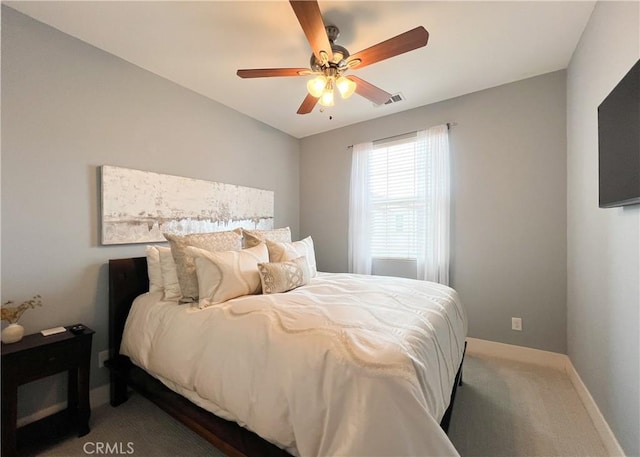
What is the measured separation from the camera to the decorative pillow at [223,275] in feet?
5.66

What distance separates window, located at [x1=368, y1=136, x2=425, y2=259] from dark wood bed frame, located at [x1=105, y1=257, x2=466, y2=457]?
1621 mm

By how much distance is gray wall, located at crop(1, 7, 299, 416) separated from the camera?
169 cm

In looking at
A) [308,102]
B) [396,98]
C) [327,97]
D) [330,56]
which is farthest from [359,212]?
[330,56]

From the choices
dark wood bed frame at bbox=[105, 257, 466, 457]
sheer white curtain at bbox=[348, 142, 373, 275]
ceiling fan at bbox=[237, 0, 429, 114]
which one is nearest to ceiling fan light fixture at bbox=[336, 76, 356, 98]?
ceiling fan at bbox=[237, 0, 429, 114]

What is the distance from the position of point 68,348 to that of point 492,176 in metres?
3.73

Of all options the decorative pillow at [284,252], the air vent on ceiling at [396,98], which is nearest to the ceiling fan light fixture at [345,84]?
the air vent on ceiling at [396,98]

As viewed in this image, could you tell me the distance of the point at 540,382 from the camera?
223 centimetres

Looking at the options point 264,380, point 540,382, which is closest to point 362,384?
point 264,380

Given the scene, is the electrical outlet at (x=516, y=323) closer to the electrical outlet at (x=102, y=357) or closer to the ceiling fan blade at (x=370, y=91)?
the ceiling fan blade at (x=370, y=91)

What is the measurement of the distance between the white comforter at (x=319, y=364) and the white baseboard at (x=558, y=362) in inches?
33.5

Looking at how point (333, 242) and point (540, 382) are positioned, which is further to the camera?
point (333, 242)

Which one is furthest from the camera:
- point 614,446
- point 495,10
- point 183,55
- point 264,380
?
point 183,55

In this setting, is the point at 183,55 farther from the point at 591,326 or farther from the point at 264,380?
the point at 591,326

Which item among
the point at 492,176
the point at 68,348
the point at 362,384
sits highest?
the point at 492,176
